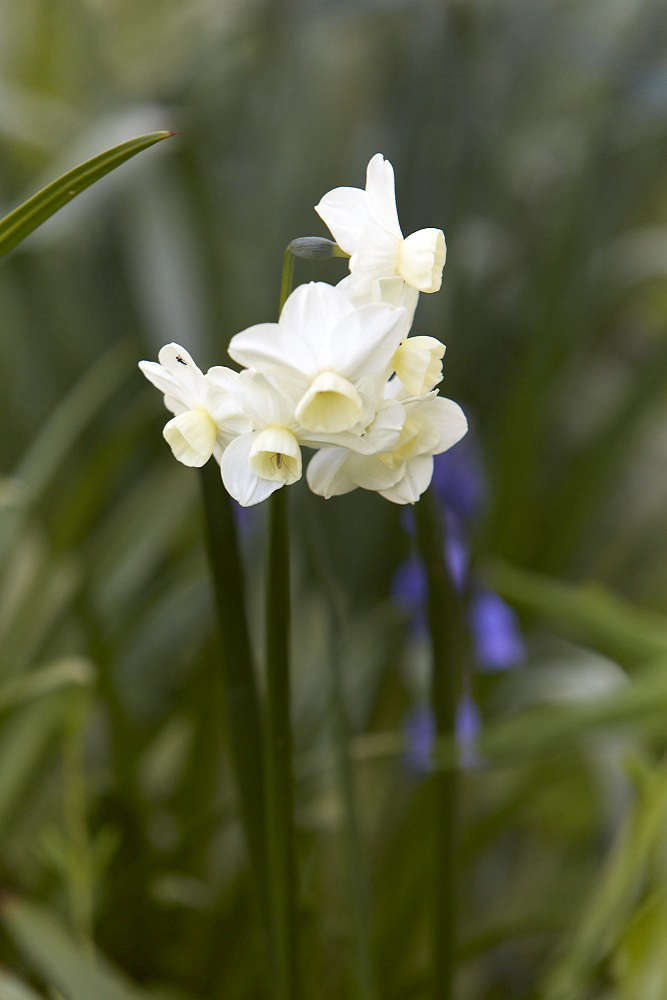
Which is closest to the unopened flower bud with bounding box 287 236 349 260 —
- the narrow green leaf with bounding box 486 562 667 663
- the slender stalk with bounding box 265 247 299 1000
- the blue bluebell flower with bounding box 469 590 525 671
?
the slender stalk with bounding box 265 247 299 1000

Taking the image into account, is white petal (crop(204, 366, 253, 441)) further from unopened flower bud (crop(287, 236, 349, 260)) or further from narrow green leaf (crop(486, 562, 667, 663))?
narrow green leaf (crop(486, 562, 667, 663))

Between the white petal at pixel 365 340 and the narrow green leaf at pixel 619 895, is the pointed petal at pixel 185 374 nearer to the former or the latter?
the white petal at pixel 365 340

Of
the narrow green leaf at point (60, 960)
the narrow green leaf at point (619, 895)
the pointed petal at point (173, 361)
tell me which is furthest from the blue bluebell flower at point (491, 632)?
the pointed petal at point (173, 361)

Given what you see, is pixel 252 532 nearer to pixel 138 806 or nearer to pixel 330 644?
pixel 138 806

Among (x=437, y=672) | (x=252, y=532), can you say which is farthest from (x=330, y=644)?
(x=252, y=532)

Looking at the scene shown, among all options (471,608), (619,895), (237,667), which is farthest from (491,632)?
(237,667)
